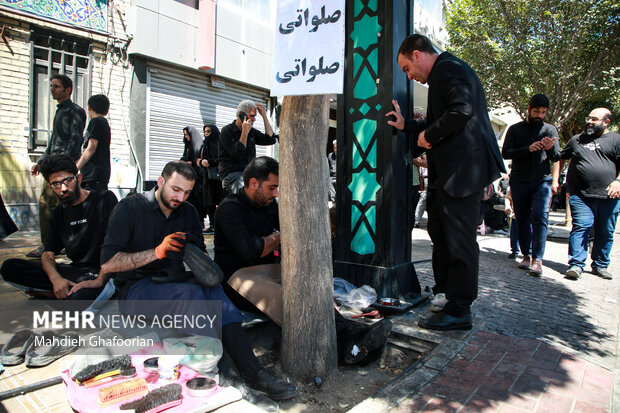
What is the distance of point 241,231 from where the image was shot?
127 inches

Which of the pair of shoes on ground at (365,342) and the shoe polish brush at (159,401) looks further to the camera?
the pair of shoes on ground at (365,342)

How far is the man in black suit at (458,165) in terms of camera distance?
10.9 feet

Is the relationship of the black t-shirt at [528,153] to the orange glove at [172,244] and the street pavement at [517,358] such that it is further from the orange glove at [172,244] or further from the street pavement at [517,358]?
the orange glove at [172,244]

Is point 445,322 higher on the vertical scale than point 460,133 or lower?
lower

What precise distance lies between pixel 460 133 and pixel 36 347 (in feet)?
10.4

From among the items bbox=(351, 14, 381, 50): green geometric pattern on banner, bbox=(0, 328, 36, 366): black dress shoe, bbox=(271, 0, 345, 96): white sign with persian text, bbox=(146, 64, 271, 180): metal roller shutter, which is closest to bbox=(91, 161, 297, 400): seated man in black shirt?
bbox=(0, 328, 36, 366): black dress shoe

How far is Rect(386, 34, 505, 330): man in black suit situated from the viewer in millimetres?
3320

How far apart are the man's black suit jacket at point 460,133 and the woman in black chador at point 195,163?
17.2 ft

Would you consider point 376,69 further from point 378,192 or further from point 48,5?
point 48,5

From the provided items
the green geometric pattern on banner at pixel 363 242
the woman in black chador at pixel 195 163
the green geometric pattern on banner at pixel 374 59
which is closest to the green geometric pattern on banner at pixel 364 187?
the green geometric pattern on banner at pixel 363 242

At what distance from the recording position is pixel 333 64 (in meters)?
2.46

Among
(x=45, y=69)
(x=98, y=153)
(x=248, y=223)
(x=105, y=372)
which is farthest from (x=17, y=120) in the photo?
(x=105, y=372)

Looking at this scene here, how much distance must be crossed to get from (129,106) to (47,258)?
705cm

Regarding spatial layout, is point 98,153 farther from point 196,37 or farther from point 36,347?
point 196,37
